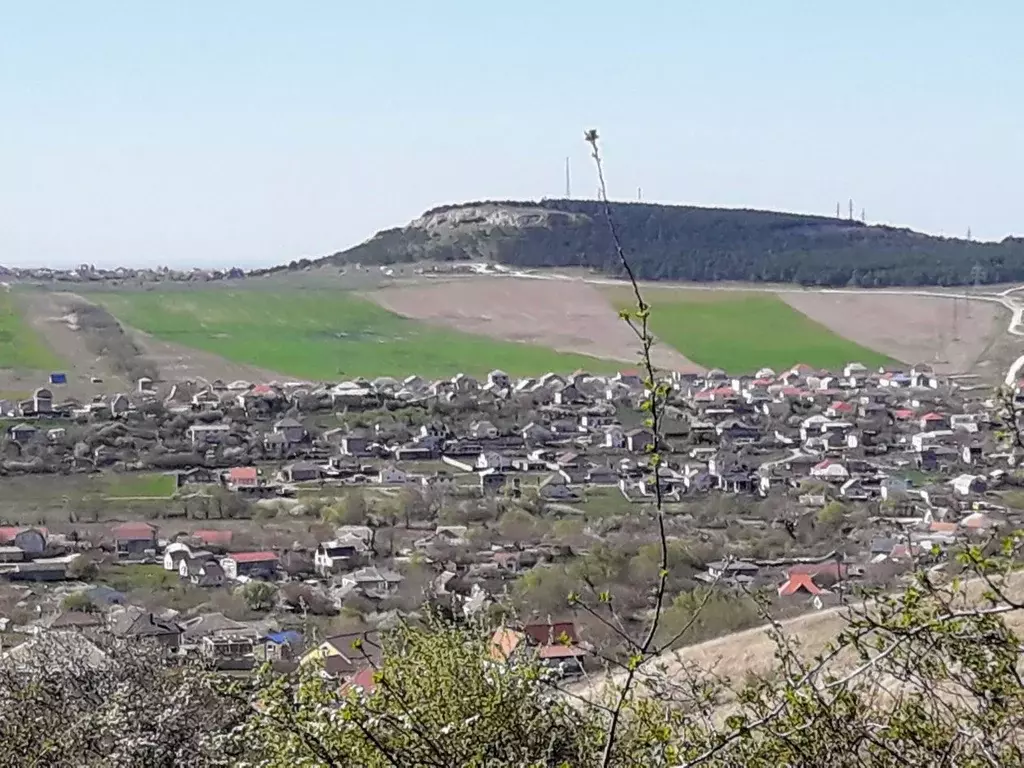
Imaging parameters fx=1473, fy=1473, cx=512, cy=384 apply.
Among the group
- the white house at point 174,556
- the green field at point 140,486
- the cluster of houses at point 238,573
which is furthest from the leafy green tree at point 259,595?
the green field at point 140,486

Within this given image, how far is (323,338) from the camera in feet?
134

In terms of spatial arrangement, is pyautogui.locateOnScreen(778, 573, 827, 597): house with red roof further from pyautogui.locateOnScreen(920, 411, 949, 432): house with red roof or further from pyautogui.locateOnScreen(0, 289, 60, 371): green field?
pyautogui.locateOnScreen(0, 289, 60, 371): green field

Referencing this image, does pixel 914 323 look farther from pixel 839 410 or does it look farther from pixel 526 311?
Result: pixel 839 410

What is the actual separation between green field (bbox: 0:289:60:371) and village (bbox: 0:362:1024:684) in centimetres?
142

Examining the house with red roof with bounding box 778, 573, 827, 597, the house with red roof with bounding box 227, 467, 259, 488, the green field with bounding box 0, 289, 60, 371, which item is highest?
the green field with bounding box 0, 289, 60, 371

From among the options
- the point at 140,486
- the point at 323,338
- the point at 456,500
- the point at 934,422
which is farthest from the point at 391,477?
the point at 323,338

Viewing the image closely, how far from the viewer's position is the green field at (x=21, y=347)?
3491 centimetres

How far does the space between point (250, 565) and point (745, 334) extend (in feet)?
87.3

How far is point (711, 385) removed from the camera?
3553 cm

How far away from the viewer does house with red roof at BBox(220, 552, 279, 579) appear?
58.1ft

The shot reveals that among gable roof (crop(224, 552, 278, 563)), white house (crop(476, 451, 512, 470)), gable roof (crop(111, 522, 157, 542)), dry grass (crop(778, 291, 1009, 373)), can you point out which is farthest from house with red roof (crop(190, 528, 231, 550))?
dry grass (crop(778, 291, 1009, 373))

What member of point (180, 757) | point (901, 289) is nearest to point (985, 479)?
point (180, 757)

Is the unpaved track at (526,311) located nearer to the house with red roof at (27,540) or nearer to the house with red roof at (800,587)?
the house with red roof at (27,540)

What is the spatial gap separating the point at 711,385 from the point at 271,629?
22480 millimetres
